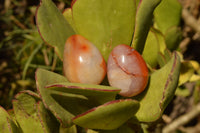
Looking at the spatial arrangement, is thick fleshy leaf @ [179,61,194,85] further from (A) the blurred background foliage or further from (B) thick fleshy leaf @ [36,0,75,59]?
(B) thick fleshy leaf @ [36,0,75,59]

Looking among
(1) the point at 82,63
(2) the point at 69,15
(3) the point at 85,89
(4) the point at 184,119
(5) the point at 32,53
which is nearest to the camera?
(3) the point at 85,89

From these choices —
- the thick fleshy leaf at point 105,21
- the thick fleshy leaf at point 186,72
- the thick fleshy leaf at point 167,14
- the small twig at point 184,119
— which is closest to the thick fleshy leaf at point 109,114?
the thick fleshy leaf at point 105,21

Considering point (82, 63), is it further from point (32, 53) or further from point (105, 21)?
point (32, 53)

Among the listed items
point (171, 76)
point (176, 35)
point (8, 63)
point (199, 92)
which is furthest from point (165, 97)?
point (8, 63)

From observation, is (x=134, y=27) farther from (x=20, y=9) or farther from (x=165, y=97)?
(x=20, y=9)

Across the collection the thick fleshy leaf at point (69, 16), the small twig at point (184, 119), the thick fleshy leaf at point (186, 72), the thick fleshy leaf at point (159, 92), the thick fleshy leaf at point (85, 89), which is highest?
the thick fleshy leaf at point (69, 16)

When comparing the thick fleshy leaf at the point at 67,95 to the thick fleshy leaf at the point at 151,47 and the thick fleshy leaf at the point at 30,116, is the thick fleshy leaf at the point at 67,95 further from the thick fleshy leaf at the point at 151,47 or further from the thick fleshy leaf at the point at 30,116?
the thick fleshy leaf at the point at 151,47

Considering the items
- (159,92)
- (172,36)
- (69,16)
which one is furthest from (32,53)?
(159,92)
